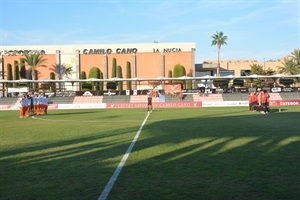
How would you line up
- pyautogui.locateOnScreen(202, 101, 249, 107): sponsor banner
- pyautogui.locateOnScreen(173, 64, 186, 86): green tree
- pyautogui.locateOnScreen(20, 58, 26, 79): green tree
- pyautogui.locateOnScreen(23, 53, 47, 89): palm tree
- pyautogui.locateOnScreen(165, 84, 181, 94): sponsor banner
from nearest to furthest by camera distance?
1. pyautogui.locateOnScreen(202, 101, 249, 107): sponsor banner
2. pyautogui.locateOnScreen(165, 84, 181, 94): sponsor banner
3. pyautogui.locateOnScreen(173, 64, 186, 86): green tree
4. pyautogui.locateOnScreen(23, 53, 47, 89): palm tree
5. pyautogui.locateOnScreen(20, 58, 26, 79): green tree

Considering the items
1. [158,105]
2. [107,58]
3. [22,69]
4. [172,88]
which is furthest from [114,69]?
[158,105]

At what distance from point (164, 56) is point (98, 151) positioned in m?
71.5

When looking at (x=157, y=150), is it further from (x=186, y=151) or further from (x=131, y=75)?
(x=131, y=75)

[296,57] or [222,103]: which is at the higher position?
[296,57]

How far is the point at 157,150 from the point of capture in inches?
435

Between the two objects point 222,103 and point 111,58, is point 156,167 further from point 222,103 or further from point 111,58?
point 111,58

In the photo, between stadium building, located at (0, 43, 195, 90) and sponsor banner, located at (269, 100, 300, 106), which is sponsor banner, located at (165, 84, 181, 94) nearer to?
sponsor banner, located at (269, 100, 300, 106)

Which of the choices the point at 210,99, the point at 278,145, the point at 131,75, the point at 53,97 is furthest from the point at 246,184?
the point at 131,75

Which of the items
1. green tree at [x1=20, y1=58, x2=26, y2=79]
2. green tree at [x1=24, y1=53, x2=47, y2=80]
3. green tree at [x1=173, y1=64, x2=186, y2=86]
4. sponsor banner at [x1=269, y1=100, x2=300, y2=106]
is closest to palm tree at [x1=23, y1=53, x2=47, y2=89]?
green tree at [x1=24, y1=53, x2=47, y2=80]

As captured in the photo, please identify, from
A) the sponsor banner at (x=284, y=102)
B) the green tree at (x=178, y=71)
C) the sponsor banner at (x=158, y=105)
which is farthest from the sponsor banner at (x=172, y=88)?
the green tree at (x=178, y=71)

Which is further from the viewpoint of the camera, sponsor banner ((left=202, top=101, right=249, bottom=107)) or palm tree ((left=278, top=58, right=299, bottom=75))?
palm tree ((left=278, top=58, right=299, bottom=75))

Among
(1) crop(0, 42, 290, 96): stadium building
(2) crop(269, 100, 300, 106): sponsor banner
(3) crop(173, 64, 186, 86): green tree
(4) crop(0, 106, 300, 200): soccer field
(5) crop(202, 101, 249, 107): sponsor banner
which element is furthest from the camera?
(1) crop(0, 42, 290, 96): stadium building

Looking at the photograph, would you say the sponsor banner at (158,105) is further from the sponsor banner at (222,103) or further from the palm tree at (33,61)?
the palm tree at (33,61)

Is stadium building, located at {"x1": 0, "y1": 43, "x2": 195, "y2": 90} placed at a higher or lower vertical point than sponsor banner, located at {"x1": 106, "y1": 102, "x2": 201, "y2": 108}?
higher
